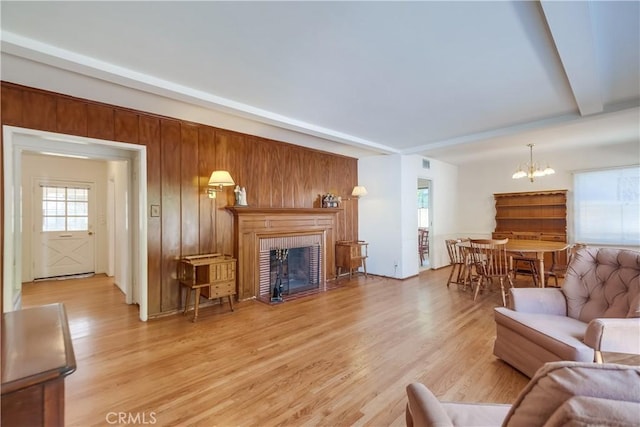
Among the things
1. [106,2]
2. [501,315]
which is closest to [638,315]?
[501,315]

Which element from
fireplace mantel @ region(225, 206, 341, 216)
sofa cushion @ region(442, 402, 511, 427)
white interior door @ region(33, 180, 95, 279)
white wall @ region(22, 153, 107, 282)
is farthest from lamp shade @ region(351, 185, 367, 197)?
white interior door @ region(33, 180, 95, 279)

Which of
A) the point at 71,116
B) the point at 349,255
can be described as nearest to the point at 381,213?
Answer: the point at 349,255

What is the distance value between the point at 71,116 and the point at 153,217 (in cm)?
130

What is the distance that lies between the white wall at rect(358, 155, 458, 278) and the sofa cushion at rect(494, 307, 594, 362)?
317 centimetres

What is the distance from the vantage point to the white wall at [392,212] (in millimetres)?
5656

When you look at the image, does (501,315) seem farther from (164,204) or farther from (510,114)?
(164,204)

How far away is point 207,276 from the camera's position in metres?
3.53

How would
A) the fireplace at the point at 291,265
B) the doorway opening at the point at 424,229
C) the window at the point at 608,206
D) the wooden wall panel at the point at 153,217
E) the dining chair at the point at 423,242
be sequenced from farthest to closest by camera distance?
the dining chair at the point at 423,242 < the doorway opening at the point at 424,229 < the window at the point at 608,206 < the fireplace at the point at 291,265 < the wooden wall panel at the point at 153,217

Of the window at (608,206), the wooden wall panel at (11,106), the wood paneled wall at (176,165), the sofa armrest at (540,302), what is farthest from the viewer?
the window at (608,206)

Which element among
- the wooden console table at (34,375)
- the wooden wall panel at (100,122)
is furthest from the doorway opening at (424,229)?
the wooden console table at (34,375)

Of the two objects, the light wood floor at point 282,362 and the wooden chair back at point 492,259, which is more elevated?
the wooden chair back at point 492,259

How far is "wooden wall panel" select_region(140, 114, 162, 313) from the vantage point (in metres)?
3.48

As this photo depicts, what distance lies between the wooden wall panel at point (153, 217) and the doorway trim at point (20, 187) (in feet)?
0.17

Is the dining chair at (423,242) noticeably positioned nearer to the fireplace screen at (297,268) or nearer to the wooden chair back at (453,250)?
the wooden chair back at (453,250)
